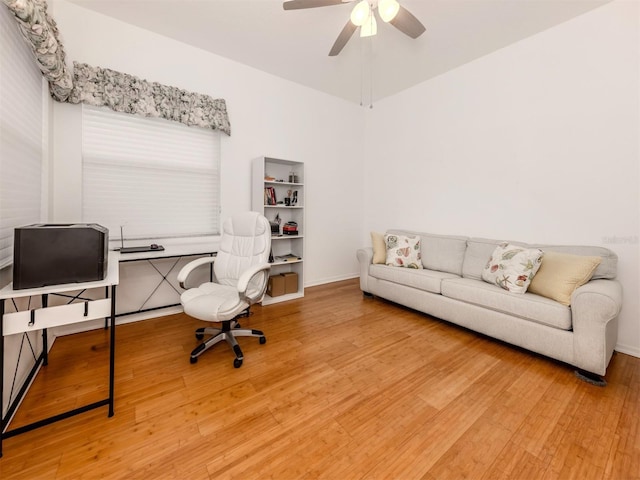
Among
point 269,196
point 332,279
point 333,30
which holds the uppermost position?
point 333,30

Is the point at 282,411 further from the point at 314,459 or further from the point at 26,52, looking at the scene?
the point at 26,52

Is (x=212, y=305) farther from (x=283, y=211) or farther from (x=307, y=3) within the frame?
(x=307, y=3)

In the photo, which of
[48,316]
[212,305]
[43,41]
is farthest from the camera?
[212,305]

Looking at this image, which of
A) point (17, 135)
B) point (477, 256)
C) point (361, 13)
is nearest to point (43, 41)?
point (17, 135)

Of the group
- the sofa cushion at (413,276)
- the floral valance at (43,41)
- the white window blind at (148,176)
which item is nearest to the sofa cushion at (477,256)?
the sofa cushion at (413,276)

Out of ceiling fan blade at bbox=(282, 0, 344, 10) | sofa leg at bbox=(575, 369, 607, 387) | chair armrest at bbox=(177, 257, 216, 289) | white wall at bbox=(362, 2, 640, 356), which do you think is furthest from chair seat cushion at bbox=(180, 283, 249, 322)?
white wall at bbox=(362, 2, 640, 356)

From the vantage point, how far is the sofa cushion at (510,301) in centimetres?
203

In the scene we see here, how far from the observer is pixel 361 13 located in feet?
6.56

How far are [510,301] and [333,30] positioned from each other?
9.77 feet

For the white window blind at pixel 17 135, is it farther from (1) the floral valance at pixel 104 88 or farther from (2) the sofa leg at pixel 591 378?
(2) the sofa leg at pixel 591 378

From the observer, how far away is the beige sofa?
1856mm

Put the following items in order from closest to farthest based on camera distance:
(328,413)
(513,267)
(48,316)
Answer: (48,316), (328,413), (513,267)

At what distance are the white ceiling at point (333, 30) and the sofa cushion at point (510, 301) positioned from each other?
8.07 feet

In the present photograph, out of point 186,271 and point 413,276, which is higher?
point 186,271
